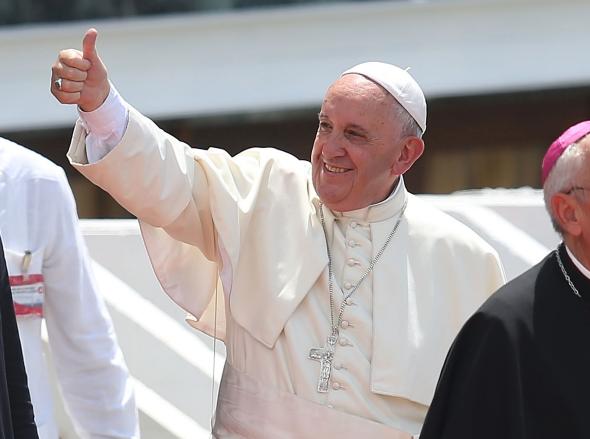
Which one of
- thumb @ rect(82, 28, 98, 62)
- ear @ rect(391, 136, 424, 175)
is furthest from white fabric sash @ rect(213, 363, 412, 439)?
thumb @ rect(82, 28, 98, 62)

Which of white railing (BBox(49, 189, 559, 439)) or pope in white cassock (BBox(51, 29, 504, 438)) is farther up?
pope in white cassock (BBox(51, 29, 504, 438))

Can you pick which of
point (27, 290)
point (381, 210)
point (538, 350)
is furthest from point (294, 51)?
point (538, 350)

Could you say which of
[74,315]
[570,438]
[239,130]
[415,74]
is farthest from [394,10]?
[570,438]

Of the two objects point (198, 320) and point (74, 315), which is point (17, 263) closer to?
point (74, 315)

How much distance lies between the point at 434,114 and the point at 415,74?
77.0 inches

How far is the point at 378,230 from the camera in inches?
170

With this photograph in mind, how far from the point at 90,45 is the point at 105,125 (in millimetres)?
265

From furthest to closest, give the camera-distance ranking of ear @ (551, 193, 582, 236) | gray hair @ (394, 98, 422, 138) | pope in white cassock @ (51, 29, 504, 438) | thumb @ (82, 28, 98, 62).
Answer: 1. gray hair @ (394, 98, 422, 138)
2. pope in white cassock @ (51, 29, 504, 438)
3. thumb @ (82, 28, 98, 62)
4. ear @ (551, 193, 582, 236)

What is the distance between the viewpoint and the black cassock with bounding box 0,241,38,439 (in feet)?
11.0

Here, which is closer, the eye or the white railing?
the eye

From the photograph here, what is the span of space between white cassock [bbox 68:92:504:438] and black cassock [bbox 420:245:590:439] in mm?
608

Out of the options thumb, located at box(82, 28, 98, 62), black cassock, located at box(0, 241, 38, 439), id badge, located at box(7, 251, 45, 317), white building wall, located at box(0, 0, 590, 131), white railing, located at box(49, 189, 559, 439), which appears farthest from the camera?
white building wall, located at box(0, 0, 590, 131)

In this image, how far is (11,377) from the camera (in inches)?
136

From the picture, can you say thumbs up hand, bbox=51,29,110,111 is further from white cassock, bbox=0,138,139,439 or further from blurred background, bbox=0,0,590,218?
blurred background, bbox=0,0,590,218
